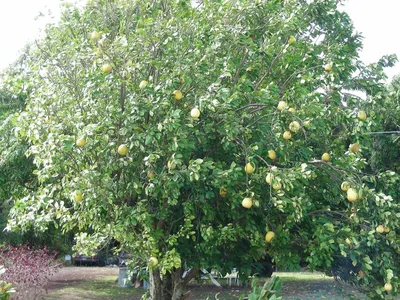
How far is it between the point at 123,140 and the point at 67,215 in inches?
41.4

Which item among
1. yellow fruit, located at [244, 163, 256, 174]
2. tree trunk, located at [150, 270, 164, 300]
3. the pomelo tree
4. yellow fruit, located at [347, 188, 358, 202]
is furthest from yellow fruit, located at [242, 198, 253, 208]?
tree trunk, located at [150, 270, 164, 300]

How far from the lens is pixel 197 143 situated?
498cm

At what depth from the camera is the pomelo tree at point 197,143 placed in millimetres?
4508

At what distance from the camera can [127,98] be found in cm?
470

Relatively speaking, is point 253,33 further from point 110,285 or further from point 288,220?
point 110,285

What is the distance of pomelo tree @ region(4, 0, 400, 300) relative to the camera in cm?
451

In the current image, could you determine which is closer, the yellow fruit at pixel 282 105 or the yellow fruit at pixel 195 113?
the yellow fruit at pixel 195 113

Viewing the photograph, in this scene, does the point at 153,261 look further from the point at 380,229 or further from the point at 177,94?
the point at 380,229

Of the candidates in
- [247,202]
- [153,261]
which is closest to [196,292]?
[153,261]

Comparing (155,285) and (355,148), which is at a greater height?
(355,148)

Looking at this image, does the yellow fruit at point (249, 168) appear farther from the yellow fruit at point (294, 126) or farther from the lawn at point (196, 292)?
the lawn at point (196, 292)

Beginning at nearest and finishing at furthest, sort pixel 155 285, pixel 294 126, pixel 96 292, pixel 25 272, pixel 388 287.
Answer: pixel 294 126, pixel 388 287, pixel 155 285, pixel 25 272, pixel 96 292

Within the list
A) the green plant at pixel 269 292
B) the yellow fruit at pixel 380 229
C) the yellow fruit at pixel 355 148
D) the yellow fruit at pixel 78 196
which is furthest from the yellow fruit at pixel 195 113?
the yellow fruit at pixel 380 229

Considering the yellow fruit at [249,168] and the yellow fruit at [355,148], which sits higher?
the yellow fruit at [355,148]
